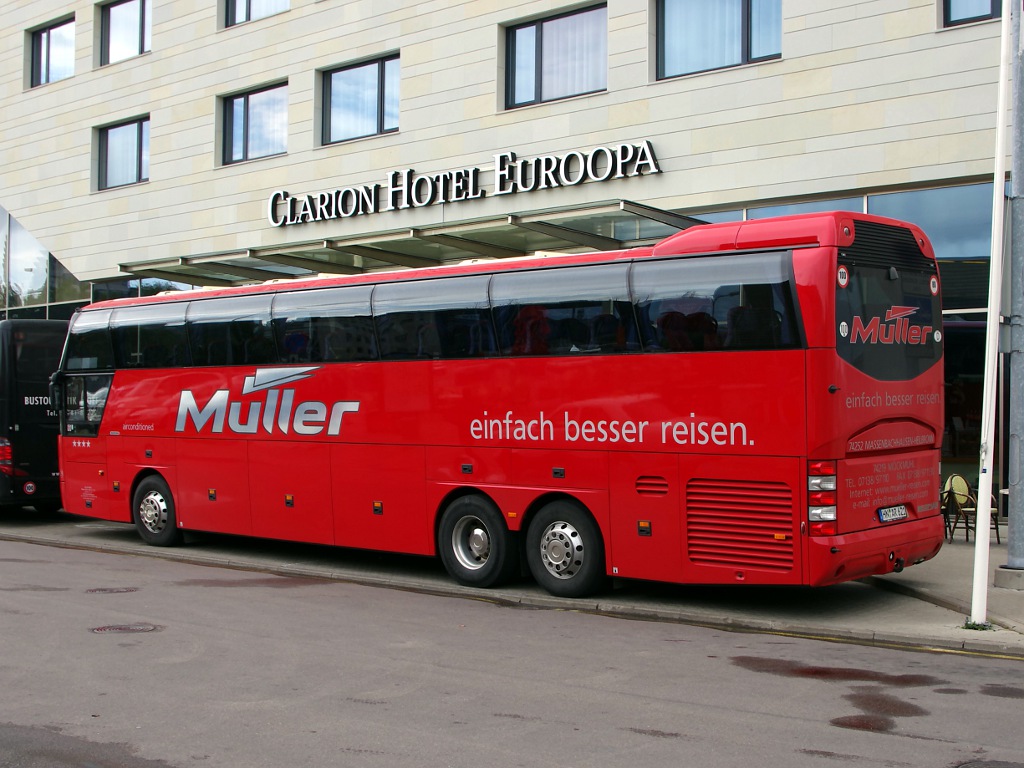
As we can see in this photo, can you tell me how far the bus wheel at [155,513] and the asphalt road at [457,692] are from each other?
17.0 feet

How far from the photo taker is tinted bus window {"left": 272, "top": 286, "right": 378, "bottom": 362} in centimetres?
1365

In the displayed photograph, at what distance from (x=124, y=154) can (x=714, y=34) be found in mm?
17648

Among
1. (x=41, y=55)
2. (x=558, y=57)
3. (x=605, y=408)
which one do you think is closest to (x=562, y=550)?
(x=605, y=408)

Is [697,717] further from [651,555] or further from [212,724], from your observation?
[651,555]

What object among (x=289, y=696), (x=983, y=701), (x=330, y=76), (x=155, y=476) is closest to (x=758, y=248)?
(x=983, y=701)

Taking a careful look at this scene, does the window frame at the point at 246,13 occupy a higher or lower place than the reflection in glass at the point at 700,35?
higher

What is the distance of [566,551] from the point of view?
A: 11.8 m

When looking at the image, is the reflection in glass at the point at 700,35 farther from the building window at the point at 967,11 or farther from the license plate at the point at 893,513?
the license plate at the point at 893,513

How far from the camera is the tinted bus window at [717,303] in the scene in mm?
10148

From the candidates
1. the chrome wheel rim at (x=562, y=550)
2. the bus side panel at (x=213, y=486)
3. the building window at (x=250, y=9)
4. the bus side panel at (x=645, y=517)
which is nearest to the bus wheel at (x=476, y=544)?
the chrome wheel rim at (x=562, y=550)

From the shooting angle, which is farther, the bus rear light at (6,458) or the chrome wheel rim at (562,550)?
the bus rear light at (6,458)

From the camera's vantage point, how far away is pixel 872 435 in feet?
34.2

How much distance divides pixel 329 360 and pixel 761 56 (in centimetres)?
891

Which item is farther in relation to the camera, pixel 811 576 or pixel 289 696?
pixel 811 576
